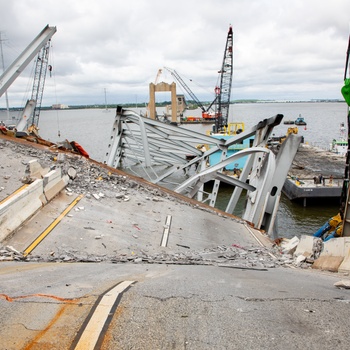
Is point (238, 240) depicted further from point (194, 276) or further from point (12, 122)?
point (12, 122)

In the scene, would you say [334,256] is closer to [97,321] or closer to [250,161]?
[97,321]

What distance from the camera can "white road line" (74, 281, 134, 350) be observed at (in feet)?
10.0

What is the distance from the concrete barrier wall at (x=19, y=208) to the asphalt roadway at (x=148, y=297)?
25cm

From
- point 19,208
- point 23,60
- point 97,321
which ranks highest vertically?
point 23,60

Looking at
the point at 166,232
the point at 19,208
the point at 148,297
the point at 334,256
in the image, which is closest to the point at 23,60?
the point at 19,208

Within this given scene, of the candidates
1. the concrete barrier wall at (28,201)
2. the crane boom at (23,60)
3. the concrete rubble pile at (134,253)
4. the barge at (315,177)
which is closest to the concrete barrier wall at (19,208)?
the concrete barrier wall at (28,201)

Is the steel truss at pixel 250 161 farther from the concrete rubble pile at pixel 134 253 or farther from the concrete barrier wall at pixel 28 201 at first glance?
the concrete barrier wall at pixel 28 201

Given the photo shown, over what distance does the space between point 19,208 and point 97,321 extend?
21.0 feet

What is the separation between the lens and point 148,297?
4168 millimetres

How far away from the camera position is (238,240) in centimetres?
1155

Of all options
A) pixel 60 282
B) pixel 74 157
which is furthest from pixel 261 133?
pixel 60 282

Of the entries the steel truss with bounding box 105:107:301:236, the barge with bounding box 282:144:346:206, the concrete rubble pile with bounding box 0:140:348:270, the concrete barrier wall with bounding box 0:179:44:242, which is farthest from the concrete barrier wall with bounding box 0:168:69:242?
the barge with bounding box 282:144:346:206

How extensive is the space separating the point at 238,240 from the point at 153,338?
8719mm

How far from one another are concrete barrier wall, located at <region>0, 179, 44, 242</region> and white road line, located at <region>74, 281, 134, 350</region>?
4.94m
